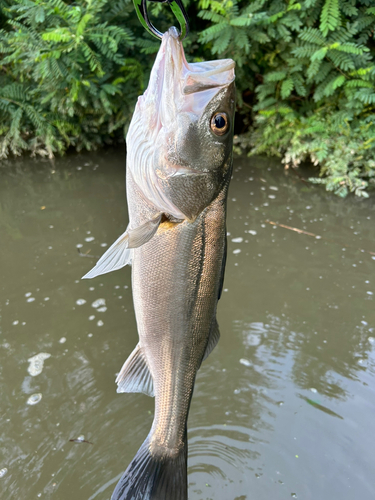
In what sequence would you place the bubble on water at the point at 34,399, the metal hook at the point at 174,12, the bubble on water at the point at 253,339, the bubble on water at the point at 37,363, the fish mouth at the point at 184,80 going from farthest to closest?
the bubble on water at the point at 253,339 < the bubble on water at the point at 37,363 < the bubble on water at the point at 34,399 < the fish mouth at the point at 184,80 < the metal hook at the point at 174,12

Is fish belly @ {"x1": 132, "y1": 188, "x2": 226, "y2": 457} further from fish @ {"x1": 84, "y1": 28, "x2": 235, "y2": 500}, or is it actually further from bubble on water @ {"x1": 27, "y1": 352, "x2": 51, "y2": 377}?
bubble on water @ {"x1": 27, "y1": 352, "x2": 51, "y2": 377}

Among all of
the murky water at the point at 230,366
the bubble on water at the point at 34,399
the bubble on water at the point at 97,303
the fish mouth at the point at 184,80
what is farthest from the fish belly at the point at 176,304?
the bubble on water at the point at 97,303

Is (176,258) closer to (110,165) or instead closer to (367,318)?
(367,318)

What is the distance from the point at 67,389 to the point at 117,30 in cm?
424

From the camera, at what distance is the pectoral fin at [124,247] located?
1231mm

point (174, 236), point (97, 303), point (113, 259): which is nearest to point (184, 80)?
point (174, 236)

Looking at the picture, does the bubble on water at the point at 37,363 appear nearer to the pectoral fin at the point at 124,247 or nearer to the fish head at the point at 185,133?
the pectoral fin at the point at 124,247

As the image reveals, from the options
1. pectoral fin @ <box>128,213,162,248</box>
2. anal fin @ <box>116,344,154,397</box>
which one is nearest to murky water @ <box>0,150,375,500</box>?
anal fin @ <box>116,344,154,397</box>

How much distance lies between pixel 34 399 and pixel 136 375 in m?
1.33

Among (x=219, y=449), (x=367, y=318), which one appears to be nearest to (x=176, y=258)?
(x=219, y=449)

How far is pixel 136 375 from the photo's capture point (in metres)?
1.46

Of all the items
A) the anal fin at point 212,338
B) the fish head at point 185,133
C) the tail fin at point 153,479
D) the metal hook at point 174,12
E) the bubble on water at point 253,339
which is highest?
the metal hook at point 174,12

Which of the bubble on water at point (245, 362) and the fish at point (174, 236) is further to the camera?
the bubble on water at point (245, 362)

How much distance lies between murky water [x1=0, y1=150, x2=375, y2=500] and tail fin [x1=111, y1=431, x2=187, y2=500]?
0.81 meters
